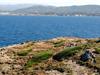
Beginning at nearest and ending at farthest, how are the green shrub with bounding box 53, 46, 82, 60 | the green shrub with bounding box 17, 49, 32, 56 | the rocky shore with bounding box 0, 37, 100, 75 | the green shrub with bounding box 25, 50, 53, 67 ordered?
the rocky shore with bounding box 0, 37, 100, 75 → the green shrub with bounding box 25, 50, 53, 67 → the green shrub with bounding box 53, 46, 82, 60 → the green shrub with bounding box 17, 49, 32, 56

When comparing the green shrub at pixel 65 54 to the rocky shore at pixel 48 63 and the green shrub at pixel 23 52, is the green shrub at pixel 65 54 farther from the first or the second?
the green shrub at pixel 23 52

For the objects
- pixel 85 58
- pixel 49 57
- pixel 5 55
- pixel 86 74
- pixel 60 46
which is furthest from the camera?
pixel 60 46

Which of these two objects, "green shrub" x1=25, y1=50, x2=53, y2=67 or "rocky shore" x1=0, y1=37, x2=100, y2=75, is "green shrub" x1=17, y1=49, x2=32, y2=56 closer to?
"rocky shore" x1=0, y1=37, x2=100, y2=75

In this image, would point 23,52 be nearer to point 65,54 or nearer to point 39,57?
point 39,57

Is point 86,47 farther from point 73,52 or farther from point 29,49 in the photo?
point 29,49

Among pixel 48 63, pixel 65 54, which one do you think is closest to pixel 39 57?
pixel 48 63

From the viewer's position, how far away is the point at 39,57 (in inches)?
1603

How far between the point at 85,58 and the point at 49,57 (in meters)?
4.88

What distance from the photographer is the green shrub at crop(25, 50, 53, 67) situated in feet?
128

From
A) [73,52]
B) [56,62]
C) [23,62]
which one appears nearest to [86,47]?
[73,52]

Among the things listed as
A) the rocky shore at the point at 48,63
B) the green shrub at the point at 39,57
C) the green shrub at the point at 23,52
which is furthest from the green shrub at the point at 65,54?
the green shrub at the point at 23,52

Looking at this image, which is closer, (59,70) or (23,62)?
(59,70)

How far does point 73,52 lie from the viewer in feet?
A: 132

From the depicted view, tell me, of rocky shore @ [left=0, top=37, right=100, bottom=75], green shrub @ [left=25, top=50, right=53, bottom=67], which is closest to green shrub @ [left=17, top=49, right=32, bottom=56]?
rocky shore @ [left=0, top=37, right=100, bottom=75]
